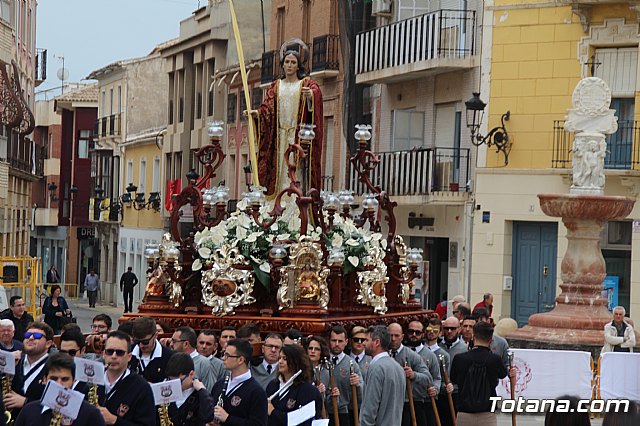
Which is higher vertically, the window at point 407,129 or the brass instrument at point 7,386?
the window at point 407,129

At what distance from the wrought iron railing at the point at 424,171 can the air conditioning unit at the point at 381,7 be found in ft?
12.1

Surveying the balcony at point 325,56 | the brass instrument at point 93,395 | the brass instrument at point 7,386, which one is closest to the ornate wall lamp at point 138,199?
the balcony at point 325,56

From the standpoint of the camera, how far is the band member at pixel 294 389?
11.2 m

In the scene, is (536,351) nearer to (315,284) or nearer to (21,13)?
(315,284)

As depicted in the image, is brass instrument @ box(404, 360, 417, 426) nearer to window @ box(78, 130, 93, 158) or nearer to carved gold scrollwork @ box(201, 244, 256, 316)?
carved gold scrollwork @ box(201, 244, 256, 316)

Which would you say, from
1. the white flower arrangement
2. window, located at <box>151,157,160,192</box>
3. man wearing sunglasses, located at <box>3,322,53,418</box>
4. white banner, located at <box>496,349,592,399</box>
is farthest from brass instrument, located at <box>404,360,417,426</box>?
window, located at <box>151,157,160,192</box>

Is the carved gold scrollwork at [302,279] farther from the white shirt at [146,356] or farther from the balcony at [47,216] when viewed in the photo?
the balcony at [47,216]

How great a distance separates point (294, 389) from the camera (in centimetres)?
1128

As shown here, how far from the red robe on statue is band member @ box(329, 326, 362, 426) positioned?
3109mm

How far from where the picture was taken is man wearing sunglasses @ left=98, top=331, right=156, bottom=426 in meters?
9.90

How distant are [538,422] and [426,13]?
1659 cm

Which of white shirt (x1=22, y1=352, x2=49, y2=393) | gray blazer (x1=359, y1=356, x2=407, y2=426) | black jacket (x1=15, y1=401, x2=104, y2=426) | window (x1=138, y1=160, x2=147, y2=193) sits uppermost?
window (x1=138, y1=160, x2=147, y2=193)

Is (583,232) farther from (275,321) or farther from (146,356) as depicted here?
(146,356)

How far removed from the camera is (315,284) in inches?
610
